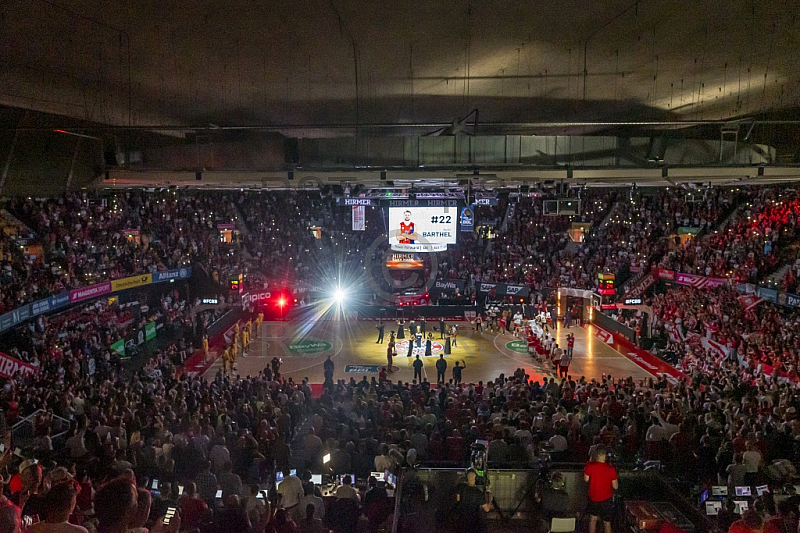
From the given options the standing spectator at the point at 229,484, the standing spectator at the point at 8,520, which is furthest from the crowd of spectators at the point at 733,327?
the standing spectator at the point at 8,520

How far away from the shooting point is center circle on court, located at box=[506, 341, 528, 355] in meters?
22.2

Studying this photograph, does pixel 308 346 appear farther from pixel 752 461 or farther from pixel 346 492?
pixel 752 461

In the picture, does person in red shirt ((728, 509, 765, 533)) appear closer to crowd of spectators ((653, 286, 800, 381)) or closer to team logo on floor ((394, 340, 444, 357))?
crowd of spectators ((653, 286, 800, 381))

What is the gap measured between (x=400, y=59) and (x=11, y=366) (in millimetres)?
11950

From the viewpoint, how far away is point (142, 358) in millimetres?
19047

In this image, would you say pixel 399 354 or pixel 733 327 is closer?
pixel 733 327

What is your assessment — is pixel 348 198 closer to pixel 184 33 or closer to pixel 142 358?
pixel 142 358

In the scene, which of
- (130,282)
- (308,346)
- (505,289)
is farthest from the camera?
(505,289)

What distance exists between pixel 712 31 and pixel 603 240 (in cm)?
2242

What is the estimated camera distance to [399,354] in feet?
70.4

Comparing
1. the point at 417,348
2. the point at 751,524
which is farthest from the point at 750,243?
the point at 751,524

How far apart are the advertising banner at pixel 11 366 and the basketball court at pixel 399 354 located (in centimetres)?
520

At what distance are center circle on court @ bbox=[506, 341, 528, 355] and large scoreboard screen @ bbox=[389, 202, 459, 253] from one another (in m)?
4.76

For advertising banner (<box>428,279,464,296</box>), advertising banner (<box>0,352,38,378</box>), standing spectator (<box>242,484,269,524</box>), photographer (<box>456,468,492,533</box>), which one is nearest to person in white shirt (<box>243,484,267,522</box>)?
standing spectator (<box>242,484,269,524</box>)
